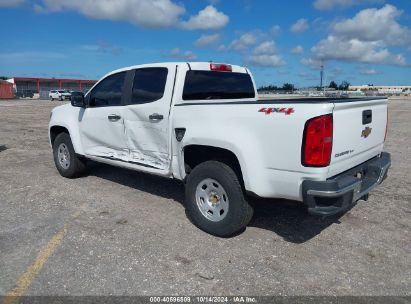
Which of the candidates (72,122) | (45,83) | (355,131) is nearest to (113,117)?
(72,122)

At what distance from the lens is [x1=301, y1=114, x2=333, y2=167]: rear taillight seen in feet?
11.3

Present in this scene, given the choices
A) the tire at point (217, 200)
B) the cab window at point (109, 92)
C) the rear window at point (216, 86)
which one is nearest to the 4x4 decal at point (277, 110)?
the tire at point (217, 200)

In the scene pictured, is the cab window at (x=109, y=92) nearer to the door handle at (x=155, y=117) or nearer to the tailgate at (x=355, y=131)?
the door handle at (x=155, y=117)

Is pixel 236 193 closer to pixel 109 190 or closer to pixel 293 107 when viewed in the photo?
pixel 293 107

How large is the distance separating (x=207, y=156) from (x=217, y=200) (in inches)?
22.7

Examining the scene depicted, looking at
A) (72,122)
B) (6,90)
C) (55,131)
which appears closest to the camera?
(72,122)

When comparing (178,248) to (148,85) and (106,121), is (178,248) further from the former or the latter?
(106,121)

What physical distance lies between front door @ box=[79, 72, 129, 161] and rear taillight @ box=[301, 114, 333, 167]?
9.49 feet

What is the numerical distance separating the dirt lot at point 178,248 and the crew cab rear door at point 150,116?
752mm

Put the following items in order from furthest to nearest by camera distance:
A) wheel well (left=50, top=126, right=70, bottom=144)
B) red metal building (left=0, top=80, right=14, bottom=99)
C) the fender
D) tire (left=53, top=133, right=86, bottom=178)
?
red metal building (left=0, top=80, right=14, bottom=99), wheel well (left=50, top=126, right=70, bottom=144), tire (left=53, top=133, right=86, bottom=178), the fender

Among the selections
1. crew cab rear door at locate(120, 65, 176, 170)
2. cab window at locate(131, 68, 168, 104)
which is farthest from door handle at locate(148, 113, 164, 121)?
cab window at locate(131, 68, 168, 104)

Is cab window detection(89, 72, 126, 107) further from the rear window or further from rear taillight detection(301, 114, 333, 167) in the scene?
rear taillight detection(301, 114, 333, 167)

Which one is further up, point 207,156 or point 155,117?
point 155,117

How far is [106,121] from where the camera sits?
19.0 ft
